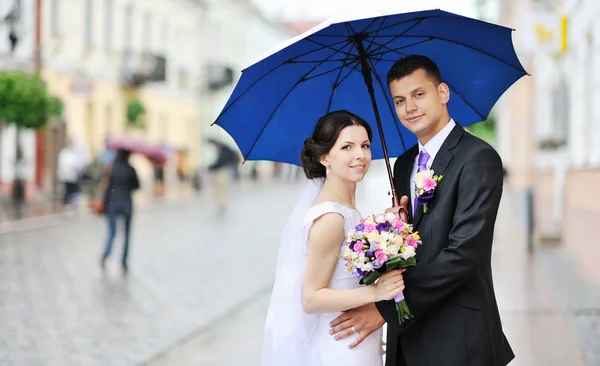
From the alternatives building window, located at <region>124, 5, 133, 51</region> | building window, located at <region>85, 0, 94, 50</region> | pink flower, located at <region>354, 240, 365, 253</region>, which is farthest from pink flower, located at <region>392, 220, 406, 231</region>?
building window, located at <region>124, 5, 133, 51</region>

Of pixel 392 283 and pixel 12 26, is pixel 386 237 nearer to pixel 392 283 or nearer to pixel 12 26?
pixel 392 283

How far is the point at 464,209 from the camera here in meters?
2.99

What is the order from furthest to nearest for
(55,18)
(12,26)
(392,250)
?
(55,18) < (12,26) < (392,250)

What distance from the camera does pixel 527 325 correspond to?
8312 millimetres

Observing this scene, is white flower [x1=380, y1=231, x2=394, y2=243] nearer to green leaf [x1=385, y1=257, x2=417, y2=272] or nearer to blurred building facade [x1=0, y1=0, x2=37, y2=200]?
green leaf [x1=385, y1=257, x2=417, y2=272]

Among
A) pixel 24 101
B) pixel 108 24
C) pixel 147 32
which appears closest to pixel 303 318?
pixel 24 101

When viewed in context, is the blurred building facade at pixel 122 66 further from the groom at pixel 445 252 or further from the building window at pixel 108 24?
the groom at pixel 445 252

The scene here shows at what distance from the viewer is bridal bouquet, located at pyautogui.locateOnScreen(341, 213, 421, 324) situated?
288 cm

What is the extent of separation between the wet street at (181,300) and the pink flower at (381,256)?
2.85 m

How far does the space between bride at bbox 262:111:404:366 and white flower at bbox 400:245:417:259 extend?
348mm

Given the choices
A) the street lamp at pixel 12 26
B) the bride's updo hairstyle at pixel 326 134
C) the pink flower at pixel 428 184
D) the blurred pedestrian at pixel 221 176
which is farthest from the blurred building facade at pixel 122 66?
the pink flower at pixel 428 184

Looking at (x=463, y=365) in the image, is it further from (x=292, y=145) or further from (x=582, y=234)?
(x=582, y=234)

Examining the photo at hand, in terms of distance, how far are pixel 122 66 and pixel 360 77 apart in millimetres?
33839

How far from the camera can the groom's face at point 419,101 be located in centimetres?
323
